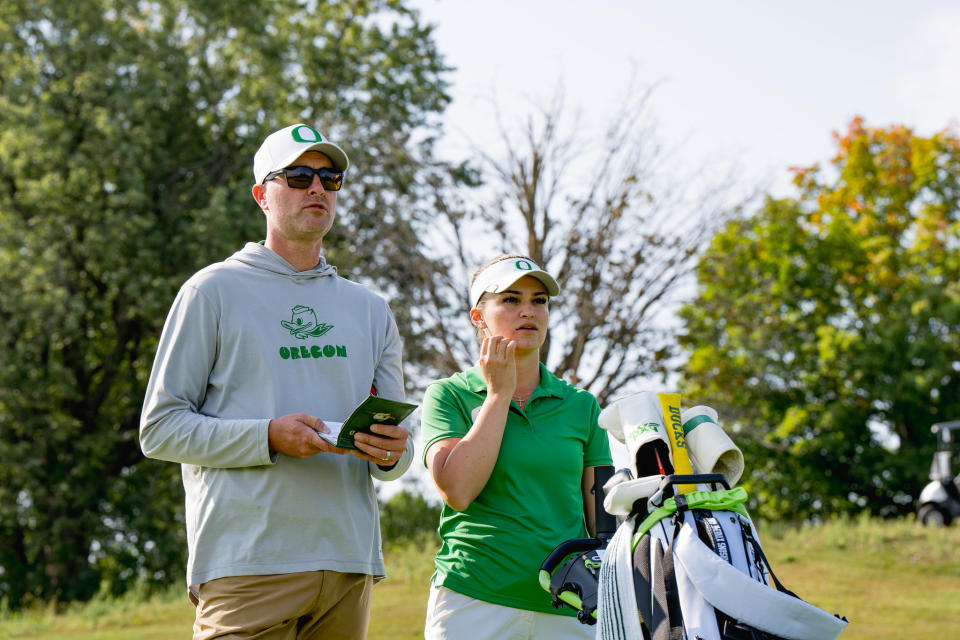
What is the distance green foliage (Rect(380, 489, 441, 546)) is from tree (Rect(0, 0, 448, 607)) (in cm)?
445

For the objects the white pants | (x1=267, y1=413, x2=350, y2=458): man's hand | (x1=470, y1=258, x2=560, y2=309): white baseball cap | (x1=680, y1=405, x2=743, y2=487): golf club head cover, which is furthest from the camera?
(x1=470, y1=258, x2=560, y2=309): white baseball cap

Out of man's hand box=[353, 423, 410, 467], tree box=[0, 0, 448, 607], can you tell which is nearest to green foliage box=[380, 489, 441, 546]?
tree box=[0, 0, 448, 607]

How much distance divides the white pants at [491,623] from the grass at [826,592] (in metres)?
7.16

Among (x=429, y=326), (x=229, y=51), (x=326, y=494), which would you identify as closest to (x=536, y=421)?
(x=326, y=494)

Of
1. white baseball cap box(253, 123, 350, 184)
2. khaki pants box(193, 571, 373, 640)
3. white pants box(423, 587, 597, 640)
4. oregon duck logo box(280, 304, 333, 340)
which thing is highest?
white baseball cap box(253, 123, 350, 184)

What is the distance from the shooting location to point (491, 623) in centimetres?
312

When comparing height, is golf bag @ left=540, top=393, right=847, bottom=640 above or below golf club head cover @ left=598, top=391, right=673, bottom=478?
below

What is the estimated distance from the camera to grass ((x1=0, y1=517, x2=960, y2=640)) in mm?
10836

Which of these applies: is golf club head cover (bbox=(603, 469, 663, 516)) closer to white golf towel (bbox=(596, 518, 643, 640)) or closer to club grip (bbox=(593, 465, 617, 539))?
white golf towel (bbox=(596, 518, 643, 640))

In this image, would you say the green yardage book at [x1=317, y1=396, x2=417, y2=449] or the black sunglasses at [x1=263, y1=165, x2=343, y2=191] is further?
the black sunglasses at [x1=263, y1=165, x2=343, y2=191]

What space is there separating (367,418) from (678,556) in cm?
91

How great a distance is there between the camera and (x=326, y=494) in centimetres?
305

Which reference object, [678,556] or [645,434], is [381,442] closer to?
[645,434]

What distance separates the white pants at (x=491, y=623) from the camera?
3119 millimetres
